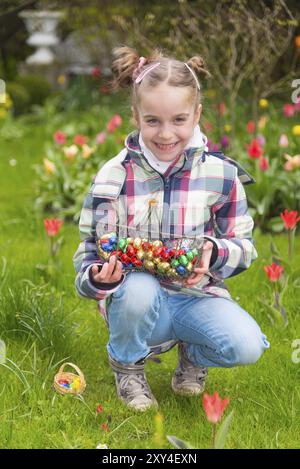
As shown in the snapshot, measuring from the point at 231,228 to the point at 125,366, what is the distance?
0.55 meters

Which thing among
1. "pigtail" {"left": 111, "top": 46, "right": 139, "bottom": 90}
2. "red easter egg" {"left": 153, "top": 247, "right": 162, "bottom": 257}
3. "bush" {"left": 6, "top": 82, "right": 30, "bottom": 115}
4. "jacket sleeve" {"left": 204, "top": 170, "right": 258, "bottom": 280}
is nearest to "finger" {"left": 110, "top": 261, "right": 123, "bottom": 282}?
"red easter egg" {"left": 153, "top": 247, "right": 162, "bottom": 257}

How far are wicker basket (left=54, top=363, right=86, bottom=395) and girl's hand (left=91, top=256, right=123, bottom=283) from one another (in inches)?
12.8

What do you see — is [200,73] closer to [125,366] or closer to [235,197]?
[235,197]

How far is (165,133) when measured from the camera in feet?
8.52

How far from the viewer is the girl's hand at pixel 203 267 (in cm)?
255

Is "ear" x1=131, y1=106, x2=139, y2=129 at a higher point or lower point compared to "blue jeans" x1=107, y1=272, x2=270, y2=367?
higher

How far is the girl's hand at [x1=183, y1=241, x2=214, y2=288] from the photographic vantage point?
2553 millimetres

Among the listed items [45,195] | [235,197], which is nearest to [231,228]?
[235,197]

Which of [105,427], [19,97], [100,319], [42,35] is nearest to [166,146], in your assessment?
[105,427]

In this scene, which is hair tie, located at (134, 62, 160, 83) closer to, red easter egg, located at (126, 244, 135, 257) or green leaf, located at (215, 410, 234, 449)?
red easter egg, located at (126, 244, 135, 257)

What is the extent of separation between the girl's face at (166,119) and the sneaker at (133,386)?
670 millimetres

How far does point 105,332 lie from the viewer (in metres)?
3.33

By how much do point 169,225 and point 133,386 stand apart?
52cm

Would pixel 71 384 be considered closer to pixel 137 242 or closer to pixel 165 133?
pixel 137 242
